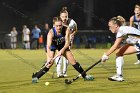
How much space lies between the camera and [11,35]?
35094 millimetres

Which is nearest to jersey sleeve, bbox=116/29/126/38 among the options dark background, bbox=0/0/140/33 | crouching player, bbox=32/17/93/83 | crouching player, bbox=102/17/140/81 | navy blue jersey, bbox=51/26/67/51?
crouching player, bbox=102/17/140/81

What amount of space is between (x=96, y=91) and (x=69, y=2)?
3157 centimetres

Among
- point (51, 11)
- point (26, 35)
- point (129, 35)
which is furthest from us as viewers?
point (51, 11)

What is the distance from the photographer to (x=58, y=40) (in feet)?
38.4

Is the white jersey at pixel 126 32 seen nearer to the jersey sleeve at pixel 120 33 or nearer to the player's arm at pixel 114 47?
the jersey sleeve at pixel 120 33

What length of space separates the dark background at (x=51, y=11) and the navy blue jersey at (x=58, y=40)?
93.0 ft

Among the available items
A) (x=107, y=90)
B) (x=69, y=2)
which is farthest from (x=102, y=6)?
(x=107, y=90)

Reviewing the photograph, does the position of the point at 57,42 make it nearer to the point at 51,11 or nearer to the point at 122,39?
the point at 122,39

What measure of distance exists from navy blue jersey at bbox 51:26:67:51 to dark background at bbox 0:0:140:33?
28.4 meters

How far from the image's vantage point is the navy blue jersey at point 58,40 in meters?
11.6

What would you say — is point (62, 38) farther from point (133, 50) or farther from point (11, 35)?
point (11, 35)

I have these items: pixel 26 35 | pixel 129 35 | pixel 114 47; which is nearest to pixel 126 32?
pixel 129 35

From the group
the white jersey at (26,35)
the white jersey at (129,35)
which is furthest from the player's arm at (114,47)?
the white jersey at (26,35)

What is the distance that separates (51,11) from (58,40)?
30.5 meters
